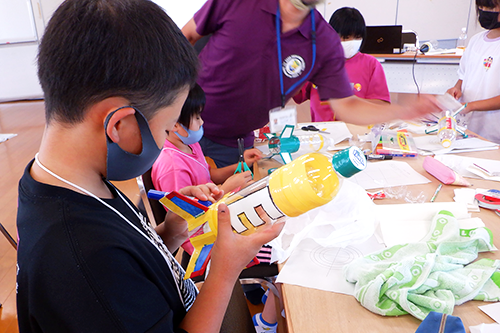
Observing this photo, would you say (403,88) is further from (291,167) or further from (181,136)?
(291,167)

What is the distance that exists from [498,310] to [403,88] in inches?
156

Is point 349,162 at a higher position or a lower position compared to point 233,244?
higher

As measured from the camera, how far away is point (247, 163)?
5.44 feet

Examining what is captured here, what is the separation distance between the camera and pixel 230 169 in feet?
5.55

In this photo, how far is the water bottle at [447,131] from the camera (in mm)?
1679

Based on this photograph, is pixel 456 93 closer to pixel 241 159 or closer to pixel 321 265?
pixel 241 159

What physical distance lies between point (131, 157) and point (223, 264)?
0.26m

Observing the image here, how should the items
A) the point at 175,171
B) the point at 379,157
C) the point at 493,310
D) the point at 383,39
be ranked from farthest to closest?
the point at 383,39 → the point at 379,157 → the point at 175,171 → the point at 493,310

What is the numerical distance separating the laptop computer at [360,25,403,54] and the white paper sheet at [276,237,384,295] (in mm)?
3461

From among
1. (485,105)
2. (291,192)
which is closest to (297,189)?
(291,192)

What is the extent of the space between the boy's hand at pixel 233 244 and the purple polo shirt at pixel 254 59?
91 cm

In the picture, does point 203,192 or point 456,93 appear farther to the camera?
point 456,93

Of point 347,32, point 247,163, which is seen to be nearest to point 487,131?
point 347,32

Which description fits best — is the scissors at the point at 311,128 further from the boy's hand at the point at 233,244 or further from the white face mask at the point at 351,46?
the boy's hand at the point at 233,244
